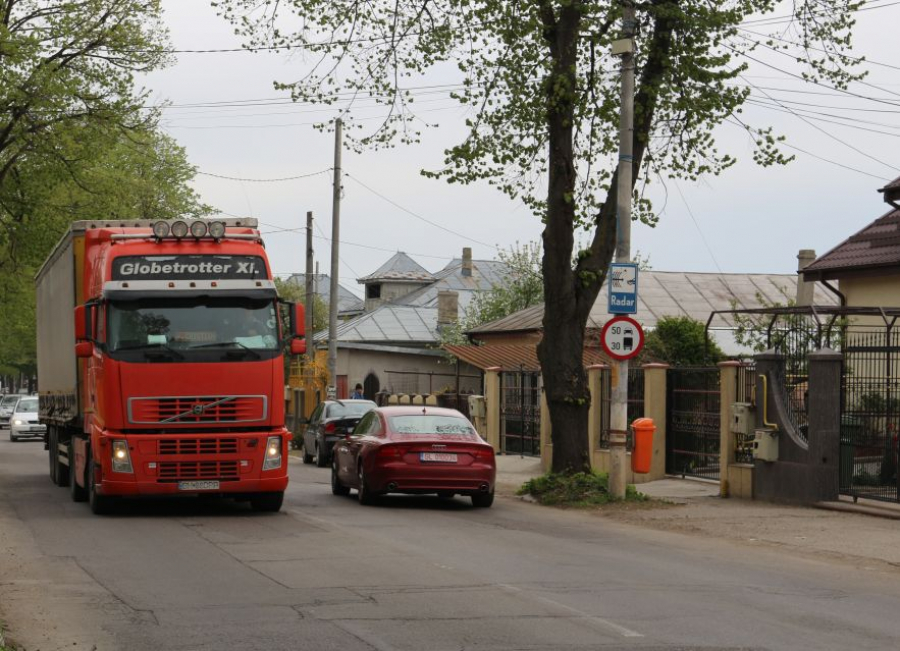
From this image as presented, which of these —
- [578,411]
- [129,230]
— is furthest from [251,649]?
[578,411]

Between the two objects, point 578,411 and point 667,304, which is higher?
point 667,304

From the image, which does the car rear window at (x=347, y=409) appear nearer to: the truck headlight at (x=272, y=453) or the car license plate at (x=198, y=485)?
the truck headlight at (x=272, y=453)

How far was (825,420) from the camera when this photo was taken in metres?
18.3

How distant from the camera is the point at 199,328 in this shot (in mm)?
17375

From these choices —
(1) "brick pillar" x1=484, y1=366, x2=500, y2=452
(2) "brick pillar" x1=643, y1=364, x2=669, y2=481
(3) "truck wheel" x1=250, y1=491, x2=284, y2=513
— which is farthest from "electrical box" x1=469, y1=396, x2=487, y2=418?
(3) "truck wheel" x1=250, y1=491, x2=284, y2=513

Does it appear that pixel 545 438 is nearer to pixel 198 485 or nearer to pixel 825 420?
pixel 825 420

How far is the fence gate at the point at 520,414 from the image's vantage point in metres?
32.5

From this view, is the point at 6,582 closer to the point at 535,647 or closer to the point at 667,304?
the point at 535,647

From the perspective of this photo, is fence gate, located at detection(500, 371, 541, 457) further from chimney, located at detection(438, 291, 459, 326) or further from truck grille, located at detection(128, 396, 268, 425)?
chimney, located at detection(438, 291, 459, 326)

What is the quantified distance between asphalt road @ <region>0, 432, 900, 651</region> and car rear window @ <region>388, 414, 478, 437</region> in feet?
7.50

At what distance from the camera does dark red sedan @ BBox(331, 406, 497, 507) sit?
19.4 m

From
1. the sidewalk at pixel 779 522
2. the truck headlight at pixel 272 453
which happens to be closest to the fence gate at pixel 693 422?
the sidewalk at pixel 779 522

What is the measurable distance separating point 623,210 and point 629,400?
6.12 m

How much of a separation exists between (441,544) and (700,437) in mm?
9287
